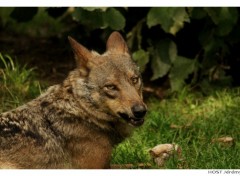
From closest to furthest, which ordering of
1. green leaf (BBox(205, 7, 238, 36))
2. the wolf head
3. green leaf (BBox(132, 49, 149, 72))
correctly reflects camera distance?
the wolf head
green leaf (BBox(205, 7, 238, 36))
green leaf (BBox(132, 49, 149, 72))

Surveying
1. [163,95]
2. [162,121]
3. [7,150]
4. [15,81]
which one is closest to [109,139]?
[7,150]

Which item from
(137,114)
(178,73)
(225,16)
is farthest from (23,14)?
(137,114)

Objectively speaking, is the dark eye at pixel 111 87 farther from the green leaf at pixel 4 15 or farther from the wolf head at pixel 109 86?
the green leaf at pixel 4 15

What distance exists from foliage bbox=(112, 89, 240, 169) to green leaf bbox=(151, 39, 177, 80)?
1.34 feet

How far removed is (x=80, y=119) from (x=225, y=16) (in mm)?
3537

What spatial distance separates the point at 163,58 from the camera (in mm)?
9852

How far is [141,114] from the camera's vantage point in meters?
6.51

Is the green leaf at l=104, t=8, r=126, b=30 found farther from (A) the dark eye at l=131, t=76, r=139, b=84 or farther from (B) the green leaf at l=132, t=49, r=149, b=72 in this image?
(A) the dark eye at l=131, t=76, r=139, b=84

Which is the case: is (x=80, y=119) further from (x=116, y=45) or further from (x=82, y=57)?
(x=116, y=45)

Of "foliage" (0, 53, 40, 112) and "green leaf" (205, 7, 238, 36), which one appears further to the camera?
"green leaf" (205, 7, 238, 36)

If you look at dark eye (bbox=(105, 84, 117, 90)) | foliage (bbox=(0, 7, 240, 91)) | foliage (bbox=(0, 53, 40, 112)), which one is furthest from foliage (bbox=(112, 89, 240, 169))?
foliage (bbox=(0, 53, 40, 112))

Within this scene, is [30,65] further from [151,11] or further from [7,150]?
[7,150]

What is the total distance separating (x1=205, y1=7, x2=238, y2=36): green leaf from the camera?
31.3 feet

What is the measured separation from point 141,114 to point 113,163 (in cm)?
108
